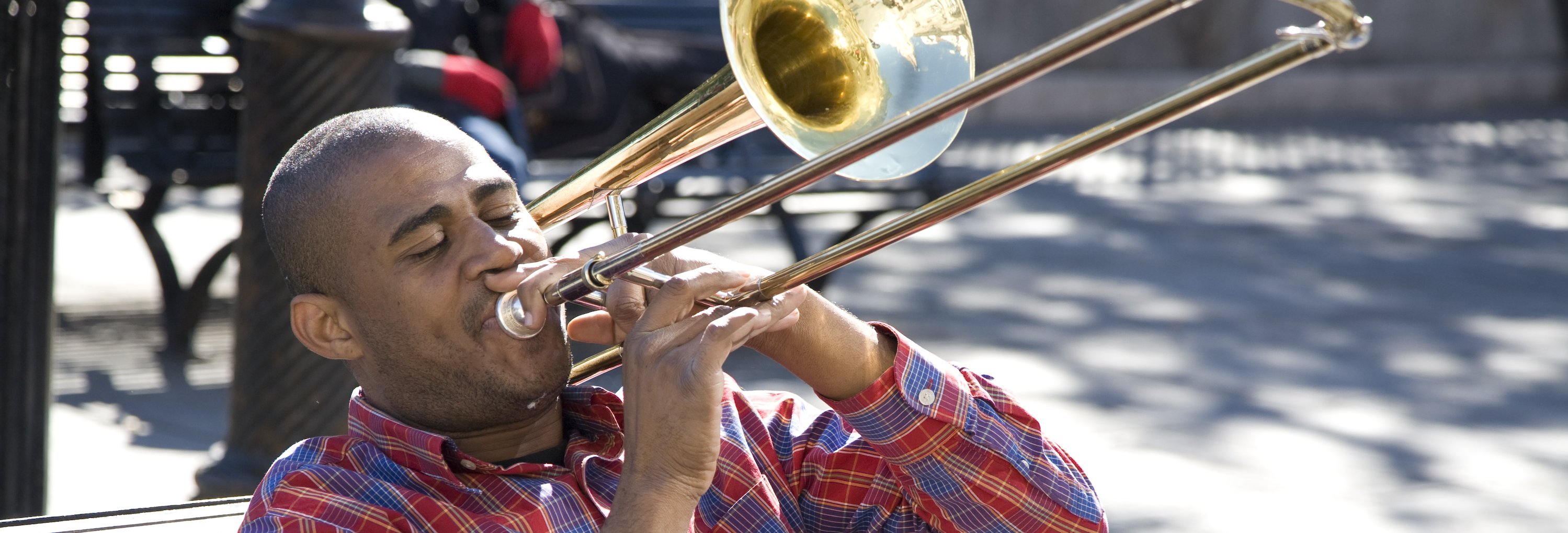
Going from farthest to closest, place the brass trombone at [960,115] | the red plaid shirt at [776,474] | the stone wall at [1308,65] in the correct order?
the stone wall at [1308,65]
the red plaid shirt at [776,474]
the brass trombone at [960,115]

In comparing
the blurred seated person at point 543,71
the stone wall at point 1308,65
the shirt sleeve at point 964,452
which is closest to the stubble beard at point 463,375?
the shirt sleeve at point 964,452

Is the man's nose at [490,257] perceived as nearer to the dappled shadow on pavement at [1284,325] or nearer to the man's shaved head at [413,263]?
the man's shaved head at [413,263]

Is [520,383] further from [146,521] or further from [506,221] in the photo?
[146,521]

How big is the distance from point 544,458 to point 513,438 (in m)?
0.05

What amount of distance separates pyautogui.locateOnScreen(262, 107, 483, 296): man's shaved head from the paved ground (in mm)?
2237

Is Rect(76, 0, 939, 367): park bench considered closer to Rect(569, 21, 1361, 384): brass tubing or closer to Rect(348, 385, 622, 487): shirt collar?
Rect(348, 385, 622, 487): shirt collar

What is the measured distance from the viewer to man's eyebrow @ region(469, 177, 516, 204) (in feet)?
6.49

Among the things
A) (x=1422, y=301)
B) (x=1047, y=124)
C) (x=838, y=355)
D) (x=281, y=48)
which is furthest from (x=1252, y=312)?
(x=1047, y=124)

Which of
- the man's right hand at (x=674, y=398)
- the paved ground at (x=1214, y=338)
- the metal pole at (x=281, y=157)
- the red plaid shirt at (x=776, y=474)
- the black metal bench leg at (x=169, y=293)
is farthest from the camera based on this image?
the black metal bench leg at (x=169, y=293)

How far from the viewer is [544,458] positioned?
2.10 m

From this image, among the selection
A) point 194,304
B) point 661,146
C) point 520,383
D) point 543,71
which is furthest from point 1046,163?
point 543,71

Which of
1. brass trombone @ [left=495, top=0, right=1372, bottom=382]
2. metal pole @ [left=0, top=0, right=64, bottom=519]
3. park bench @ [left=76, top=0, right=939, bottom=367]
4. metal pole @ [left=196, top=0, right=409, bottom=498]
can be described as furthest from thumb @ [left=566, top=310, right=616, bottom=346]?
park bench @ [left=76, top=0, right=939, bottom=367]

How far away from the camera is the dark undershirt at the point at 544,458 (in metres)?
2.07

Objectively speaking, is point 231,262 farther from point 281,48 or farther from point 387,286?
point 387,286
